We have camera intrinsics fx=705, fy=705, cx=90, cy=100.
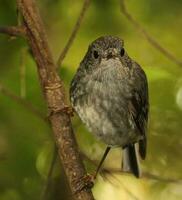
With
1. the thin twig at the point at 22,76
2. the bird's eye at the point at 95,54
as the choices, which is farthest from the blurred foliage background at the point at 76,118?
the bird's eye at the point at 95,54

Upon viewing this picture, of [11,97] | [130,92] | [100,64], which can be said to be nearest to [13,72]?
[11,97]

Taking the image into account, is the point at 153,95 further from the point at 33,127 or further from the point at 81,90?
the point at 33,127

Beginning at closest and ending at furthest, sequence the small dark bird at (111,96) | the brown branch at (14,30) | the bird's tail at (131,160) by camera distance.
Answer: the brown branch at (14,30), the small dark bird at (111,96), the bird's tail at (131,160)

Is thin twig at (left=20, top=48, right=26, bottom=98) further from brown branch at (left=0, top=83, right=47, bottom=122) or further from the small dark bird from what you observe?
the small dark bird

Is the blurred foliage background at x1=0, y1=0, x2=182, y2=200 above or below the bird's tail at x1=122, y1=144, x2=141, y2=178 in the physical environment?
above

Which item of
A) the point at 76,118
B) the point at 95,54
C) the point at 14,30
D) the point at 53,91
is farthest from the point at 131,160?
the point at 14,30

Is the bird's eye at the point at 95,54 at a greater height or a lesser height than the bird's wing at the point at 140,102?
greater

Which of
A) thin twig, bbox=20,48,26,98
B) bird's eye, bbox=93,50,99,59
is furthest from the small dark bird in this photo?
thin twig, bbox=20,48,26,98

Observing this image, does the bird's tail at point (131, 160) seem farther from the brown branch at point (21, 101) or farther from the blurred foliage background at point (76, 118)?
the brown branch at point (21, 101)
